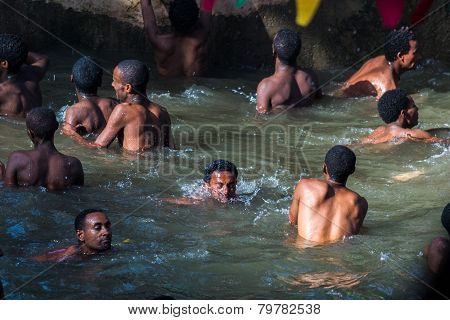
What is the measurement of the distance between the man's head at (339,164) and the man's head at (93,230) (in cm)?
163

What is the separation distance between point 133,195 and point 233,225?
38.7 inches

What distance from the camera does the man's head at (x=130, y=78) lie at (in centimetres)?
782

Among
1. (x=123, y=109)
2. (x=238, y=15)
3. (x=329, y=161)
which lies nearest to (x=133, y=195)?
(x=123, y=109)

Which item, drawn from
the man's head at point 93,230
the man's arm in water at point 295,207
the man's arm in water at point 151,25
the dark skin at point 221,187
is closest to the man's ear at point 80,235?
the man's head at point 93,230

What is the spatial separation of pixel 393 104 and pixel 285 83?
145cm

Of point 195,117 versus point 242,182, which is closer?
point 242,182

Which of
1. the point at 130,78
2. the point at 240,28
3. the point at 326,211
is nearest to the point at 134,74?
the point at 130,78

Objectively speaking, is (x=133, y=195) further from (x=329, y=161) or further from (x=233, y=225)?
(x=329, y=161)

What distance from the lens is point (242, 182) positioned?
7.65 meters

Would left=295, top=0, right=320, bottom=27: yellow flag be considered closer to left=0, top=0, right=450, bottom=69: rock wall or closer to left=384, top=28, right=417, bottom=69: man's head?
left=384, top=28, right=417, bottom=69: man's head

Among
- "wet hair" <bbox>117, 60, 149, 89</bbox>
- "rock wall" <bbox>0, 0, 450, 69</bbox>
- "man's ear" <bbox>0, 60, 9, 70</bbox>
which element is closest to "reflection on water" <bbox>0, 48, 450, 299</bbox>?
"man's ear" <bbox>0, 60, 9, 70</bbox>

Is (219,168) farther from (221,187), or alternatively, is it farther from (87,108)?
(87,108)

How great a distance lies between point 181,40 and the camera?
10.2m

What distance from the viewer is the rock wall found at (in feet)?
35.0
